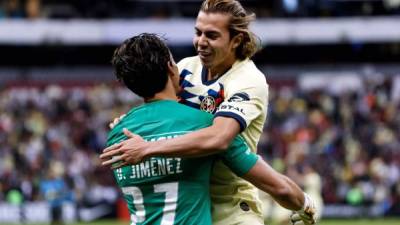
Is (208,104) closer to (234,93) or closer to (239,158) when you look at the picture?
(234,93)

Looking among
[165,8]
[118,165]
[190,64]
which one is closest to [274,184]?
[118,165]

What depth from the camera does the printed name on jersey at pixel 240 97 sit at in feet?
19.0

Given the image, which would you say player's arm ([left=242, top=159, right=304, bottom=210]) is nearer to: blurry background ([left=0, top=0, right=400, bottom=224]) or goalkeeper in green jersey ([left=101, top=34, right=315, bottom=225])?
goalkeeper in green jersey ([left=101, top=34, right=315, bottom=225])

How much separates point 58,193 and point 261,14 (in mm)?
12652

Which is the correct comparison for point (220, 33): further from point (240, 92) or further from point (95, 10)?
point (95, 10)

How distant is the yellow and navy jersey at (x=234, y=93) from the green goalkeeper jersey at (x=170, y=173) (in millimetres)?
317

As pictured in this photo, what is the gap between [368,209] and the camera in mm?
26391

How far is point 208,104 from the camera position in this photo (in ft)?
20.1

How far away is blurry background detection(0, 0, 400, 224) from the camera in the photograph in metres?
26.1

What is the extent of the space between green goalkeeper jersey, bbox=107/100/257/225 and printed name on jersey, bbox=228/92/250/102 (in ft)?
1.35

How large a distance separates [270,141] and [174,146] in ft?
73.9

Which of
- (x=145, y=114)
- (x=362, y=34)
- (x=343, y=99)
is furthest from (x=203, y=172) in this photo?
(x=362, y=34)

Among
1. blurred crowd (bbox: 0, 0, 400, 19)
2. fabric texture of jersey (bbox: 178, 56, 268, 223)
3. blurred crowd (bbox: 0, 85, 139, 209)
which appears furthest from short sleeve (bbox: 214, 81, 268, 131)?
blurred crowd (bbox: 0, 0, 400, 19)

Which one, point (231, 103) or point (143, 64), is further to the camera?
point (231, 103)
